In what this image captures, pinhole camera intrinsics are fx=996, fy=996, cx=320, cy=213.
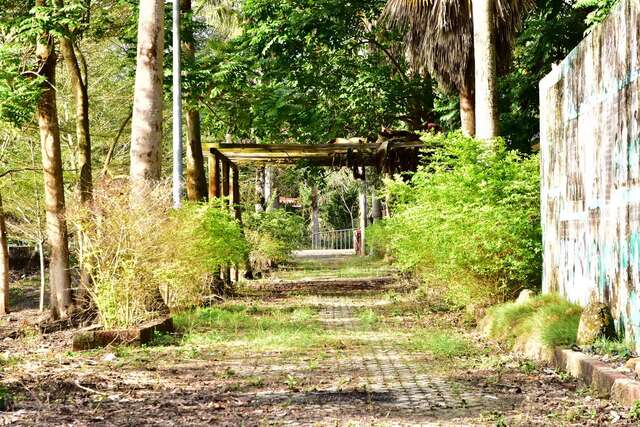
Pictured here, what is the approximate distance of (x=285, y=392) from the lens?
8875 mm

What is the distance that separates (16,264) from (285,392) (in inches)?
1457

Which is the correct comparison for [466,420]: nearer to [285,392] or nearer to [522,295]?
[285,392]

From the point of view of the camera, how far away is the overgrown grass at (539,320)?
1032 centimetres

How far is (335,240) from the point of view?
211 feet

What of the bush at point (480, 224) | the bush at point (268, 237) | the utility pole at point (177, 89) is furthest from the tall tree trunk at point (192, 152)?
the bush at point (268, 237)

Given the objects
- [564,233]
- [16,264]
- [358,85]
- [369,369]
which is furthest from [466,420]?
[16,264]

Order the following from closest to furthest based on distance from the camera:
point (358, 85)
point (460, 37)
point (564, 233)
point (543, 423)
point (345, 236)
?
point (543, 423), point (564, 233), point (460, 37), point (358, 85), point (345, 236)

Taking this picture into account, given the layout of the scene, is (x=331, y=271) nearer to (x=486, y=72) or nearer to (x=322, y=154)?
(x=322, y=154)

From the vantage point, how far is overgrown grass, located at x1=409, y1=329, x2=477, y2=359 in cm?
1141

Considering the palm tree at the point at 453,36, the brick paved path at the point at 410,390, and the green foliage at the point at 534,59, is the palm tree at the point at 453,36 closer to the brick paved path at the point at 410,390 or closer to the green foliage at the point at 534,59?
the green foliage at the point at 534,59

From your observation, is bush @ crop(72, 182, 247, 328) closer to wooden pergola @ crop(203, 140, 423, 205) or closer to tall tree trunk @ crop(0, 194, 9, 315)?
wooden pergola @ crop(203, 140, 423, 205)

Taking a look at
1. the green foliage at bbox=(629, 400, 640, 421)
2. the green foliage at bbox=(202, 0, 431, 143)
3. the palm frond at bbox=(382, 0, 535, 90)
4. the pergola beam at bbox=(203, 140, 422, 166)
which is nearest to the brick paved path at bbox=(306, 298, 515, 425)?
the green foliage at bbox=(629, 400, 640, 421)

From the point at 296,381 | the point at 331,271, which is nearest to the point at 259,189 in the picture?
the point at 331,271

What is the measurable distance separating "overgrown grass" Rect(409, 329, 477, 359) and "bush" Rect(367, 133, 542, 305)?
929 mm
